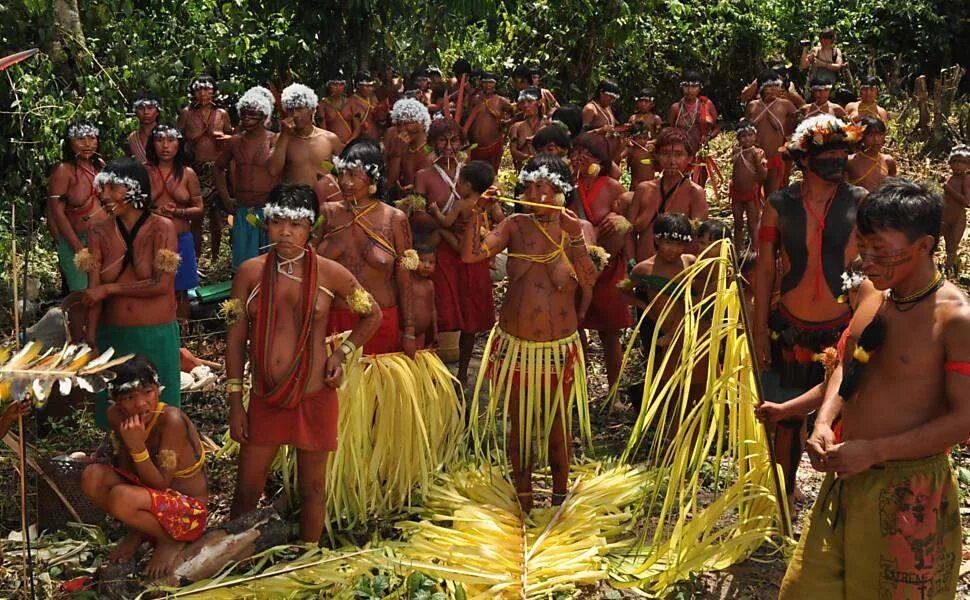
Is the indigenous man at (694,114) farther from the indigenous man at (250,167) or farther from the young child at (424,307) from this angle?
the young child at (424,307)

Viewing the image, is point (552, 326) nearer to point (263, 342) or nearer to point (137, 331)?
point (263, 342)

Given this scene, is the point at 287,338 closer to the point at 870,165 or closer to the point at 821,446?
the point at 821,446

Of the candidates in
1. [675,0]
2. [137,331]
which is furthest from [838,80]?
[137,331]

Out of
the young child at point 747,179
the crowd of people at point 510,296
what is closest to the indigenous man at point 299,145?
the crowd of people at point 510,296

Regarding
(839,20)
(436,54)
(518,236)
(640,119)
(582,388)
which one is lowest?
(582,388)

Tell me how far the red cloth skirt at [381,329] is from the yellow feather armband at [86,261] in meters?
1.10

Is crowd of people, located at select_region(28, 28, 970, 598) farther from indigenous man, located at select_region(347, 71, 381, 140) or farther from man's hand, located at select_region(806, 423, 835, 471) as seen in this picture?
indigenous man, located at select_region(347, 71, 381, 140)

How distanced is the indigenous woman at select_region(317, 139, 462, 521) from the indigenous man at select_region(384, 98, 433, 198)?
90.3 inches

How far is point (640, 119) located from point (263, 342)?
758 centimetres

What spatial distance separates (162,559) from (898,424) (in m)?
2.76

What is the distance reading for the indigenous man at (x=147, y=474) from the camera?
4336mm

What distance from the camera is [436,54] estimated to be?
533 inches

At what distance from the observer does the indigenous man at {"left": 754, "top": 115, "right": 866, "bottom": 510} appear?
15.3 ft

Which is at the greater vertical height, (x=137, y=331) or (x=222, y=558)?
(x=137, y=331)
